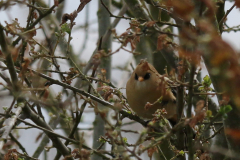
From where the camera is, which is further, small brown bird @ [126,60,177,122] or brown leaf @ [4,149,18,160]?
small brown bird @ [126,60,177,122]

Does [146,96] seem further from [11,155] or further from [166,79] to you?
[11,155]

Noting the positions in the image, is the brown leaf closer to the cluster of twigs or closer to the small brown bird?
the cluster of twigs

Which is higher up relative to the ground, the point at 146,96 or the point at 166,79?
the point at 146,96

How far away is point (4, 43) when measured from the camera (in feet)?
5.22

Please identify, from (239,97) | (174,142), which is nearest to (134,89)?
(174,142)

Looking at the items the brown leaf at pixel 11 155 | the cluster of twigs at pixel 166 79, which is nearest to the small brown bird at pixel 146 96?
the cluster of twigs at pixel 166 79

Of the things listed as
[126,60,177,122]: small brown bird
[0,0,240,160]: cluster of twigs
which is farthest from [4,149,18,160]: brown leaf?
[126,60,177,122]: small brown bird

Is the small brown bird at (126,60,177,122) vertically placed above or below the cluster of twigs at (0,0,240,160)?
above

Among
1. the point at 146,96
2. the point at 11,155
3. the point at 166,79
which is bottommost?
the point at 11,155

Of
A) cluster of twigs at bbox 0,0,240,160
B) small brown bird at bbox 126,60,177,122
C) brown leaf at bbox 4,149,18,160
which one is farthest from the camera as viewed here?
small brown bird at bbox 126,60,177,122

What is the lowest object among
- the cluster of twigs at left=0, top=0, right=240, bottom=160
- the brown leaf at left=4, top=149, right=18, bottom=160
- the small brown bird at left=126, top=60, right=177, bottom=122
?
the brown leaf at left=4, top=149, right=18, bottom=160

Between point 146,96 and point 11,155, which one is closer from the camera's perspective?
point 11,155

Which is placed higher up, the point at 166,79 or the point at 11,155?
the point at 166,79

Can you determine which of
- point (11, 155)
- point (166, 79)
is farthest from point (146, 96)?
point (11, 155)
